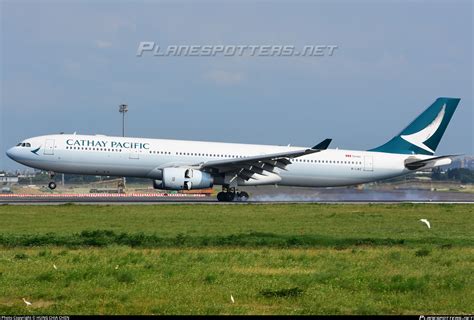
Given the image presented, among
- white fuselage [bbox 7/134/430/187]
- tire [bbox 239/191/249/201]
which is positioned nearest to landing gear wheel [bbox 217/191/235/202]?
white fuselage [bbox 7/134/430/187]

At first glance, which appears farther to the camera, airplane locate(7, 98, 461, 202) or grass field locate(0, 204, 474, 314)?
airplane locate(7, 98, 461, 202)

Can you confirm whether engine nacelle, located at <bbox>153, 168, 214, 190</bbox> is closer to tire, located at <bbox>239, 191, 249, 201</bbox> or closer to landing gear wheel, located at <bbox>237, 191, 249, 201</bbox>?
landing gear wheel, located at <bbox>237, 191, 249, 201</bbox>

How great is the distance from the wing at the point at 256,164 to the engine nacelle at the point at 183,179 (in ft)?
3.14

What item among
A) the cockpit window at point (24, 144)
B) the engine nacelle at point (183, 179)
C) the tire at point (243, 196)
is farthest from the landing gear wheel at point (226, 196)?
the cockpit window at point (24, 144)

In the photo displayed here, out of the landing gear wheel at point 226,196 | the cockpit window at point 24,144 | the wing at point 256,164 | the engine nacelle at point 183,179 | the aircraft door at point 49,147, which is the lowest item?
the landing gear wheel at point 226,196

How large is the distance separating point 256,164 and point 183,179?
16.0 feet

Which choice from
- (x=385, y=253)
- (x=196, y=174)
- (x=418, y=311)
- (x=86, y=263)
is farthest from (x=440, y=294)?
(x=196, y=174)

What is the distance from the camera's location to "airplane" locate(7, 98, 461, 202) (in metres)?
47.9

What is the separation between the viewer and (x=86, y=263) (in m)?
19.7

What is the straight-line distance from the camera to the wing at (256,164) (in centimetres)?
4806

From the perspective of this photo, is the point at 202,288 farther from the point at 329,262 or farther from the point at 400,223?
the point at 400,223

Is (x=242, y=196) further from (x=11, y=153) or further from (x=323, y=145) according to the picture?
(x=11, y=153)

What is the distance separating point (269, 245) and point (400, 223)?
37.6 feet

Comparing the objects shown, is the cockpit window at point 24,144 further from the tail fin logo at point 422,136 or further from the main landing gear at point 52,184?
the tail fin logo at point 422,136
